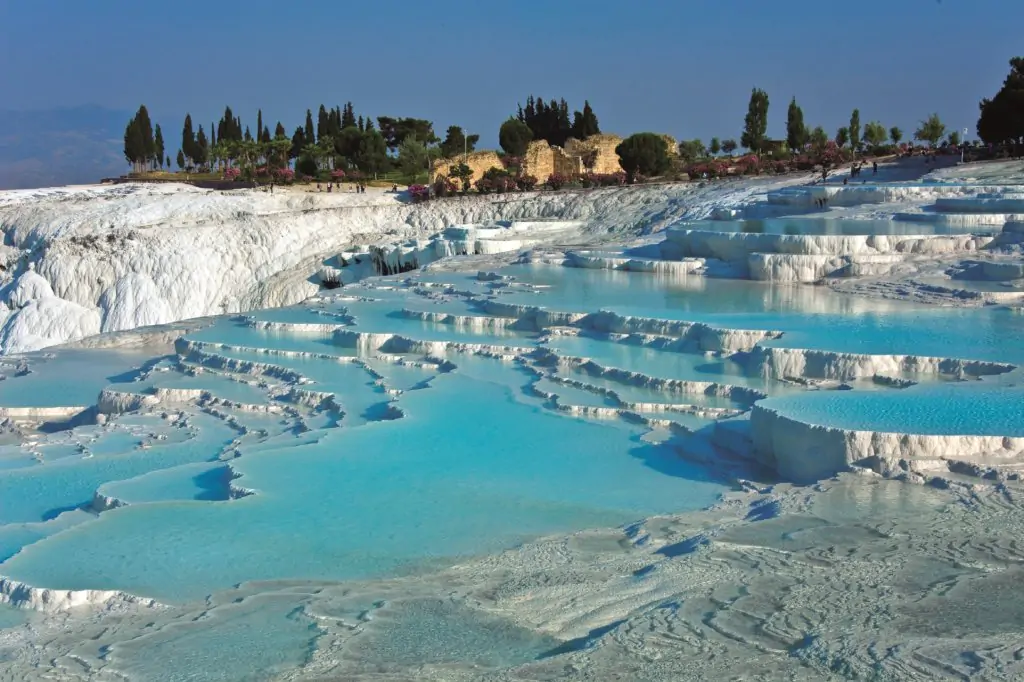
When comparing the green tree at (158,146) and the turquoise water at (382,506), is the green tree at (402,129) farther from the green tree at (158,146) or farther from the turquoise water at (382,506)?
the turquoise water at (382,506)

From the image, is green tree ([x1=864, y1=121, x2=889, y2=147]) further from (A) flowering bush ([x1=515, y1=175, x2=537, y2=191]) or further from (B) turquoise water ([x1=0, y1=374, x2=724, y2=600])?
(B) turquoise water ([x1=0, y1=374, x2=724, y2=600])

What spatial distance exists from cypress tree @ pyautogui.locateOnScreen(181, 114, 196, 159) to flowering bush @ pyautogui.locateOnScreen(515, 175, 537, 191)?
46.6ft

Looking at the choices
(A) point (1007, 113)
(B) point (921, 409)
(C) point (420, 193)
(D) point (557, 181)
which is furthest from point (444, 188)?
(B) point (921, 409)

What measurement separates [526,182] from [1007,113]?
9.42m

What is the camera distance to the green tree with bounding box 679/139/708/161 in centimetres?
2950

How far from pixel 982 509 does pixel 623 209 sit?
14.9m

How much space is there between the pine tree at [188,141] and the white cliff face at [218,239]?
12351 mm

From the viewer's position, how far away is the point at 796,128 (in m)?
27.9

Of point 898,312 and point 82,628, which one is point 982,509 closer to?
point 82,628

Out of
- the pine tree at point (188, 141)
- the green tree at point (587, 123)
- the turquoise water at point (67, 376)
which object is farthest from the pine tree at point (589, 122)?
the turquoise water at point (67, 376)

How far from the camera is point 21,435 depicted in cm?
867

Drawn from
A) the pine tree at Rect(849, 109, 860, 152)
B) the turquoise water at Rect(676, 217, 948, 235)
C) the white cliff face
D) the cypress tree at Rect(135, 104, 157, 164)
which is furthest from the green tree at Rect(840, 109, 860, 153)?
the cypress tree at Rect(135, 104, 157, 164)

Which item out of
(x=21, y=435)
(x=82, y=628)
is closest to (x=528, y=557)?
(x=82, y=628)

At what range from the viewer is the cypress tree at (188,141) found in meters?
35.1
